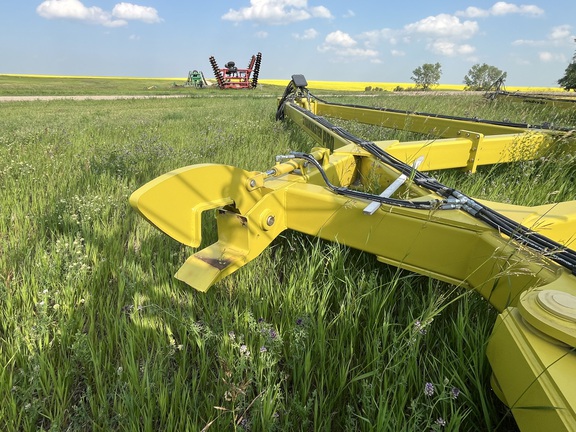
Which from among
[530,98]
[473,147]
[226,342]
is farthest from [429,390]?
[530,98]

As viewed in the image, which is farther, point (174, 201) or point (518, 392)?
point (174, 201)

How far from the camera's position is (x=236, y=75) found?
3372 cm

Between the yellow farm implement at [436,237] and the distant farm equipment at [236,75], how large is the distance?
33.9m

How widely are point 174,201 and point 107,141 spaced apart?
15.9 feet

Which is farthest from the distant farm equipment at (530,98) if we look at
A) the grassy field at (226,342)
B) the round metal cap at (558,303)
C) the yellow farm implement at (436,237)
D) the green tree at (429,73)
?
the green tree at (429,73)

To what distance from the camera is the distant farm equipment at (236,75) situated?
3250cm

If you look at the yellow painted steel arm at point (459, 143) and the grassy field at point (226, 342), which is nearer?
the grassy field at point (226, 342)

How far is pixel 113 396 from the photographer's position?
1178 mm

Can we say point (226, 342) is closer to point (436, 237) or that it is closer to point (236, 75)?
point (436, 237)

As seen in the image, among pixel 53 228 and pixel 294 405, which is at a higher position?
pixel 53 228

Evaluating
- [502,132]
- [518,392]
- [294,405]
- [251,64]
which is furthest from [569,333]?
[251,64]

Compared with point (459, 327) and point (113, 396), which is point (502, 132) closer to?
point (459, 327)

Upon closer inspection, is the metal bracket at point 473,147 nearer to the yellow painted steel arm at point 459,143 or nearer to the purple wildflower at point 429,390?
the yellow painted steel arm at point 459,143

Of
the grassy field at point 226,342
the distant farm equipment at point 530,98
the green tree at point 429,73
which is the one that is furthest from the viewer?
the green tree at point 429,73
